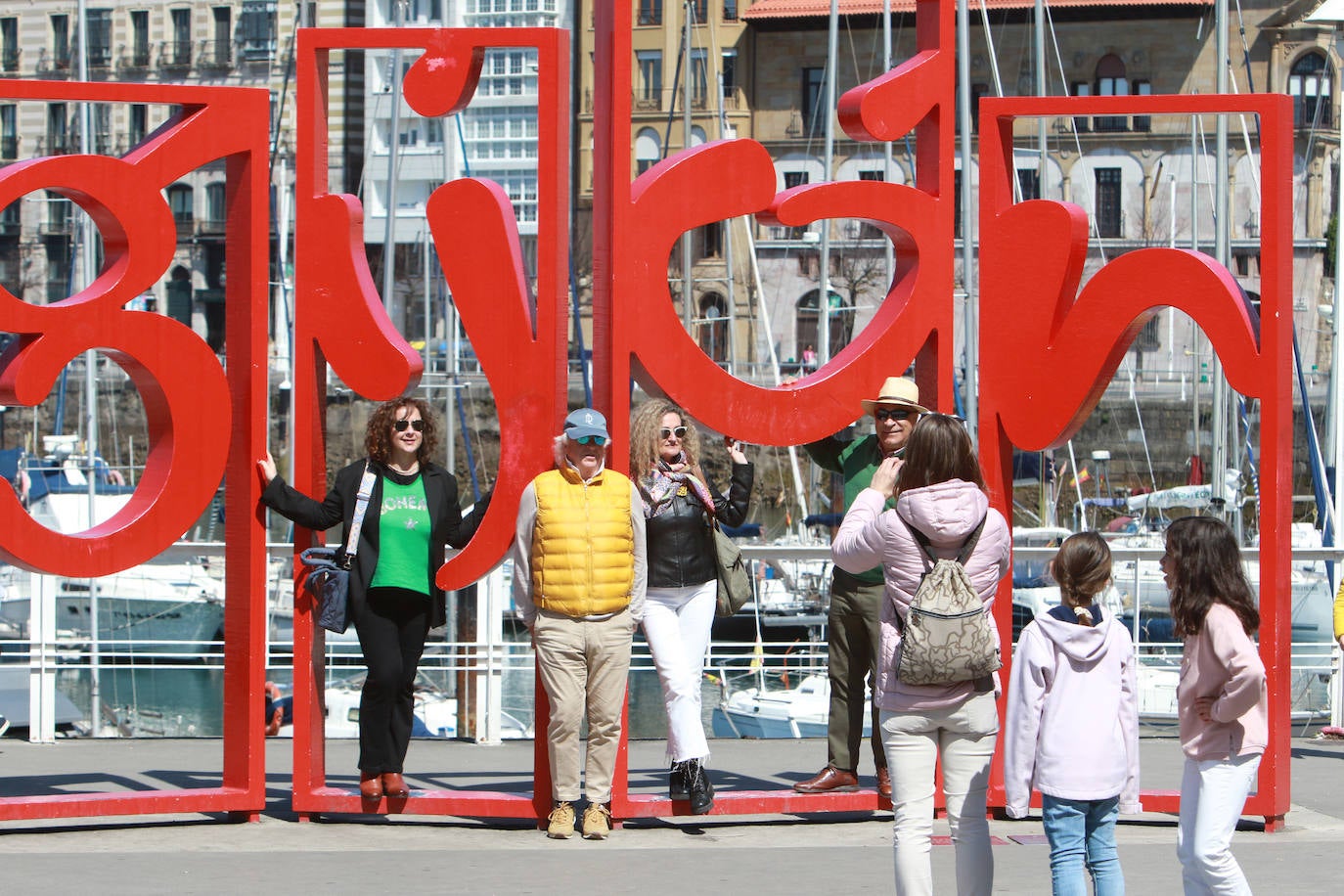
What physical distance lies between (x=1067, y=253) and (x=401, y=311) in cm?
5005

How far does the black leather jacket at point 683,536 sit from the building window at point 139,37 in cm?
6113

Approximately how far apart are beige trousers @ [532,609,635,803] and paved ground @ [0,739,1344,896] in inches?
11.2

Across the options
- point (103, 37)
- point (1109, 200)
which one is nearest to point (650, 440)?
point (1109, 200)

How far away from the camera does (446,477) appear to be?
7398 millimetres

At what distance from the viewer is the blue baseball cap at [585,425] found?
6.95 meters

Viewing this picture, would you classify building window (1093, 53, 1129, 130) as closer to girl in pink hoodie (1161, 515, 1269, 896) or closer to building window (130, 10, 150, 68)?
building window (130, 10, 150, 68)

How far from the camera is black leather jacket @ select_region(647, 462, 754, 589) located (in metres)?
7.32

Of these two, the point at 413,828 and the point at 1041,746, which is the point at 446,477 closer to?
the point at 413,828

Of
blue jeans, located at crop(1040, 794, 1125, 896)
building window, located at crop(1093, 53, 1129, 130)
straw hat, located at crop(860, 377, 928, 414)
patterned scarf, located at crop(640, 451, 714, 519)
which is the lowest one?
blue jeans, located at crop(1040, 794, 1125, 896)

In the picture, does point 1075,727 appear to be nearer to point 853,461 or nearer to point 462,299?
point 853,461

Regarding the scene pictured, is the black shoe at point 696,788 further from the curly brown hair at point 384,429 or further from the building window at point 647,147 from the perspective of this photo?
the building window at point 647,147

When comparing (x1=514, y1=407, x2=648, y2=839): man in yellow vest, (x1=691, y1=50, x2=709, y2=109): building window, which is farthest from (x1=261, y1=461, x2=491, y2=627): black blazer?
(x1=691, y1=50, x2=709, y2=109): building window

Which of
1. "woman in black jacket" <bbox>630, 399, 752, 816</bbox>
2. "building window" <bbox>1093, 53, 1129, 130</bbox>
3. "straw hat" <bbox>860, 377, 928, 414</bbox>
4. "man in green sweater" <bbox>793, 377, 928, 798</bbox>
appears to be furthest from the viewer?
"building window" <bbox>1093, 53, 1129, 130</bbox>

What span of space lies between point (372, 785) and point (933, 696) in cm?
275
